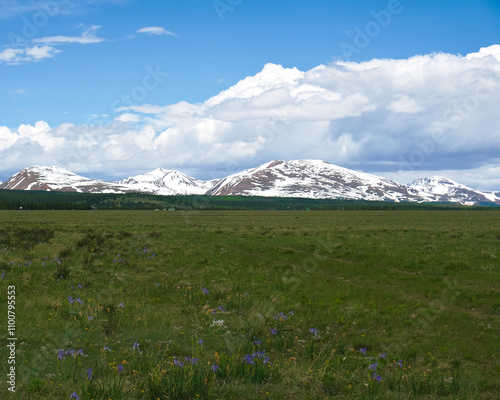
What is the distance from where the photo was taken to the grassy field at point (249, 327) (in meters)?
7.43

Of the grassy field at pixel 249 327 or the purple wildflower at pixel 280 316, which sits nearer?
the grassy field at pixel 249 327

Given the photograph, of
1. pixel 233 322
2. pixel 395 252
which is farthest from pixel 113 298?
pixel 395 252

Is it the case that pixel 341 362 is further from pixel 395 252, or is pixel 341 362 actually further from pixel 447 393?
pixel 395 252

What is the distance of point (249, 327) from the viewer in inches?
464

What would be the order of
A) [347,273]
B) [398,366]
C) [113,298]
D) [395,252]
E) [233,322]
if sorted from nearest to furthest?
[398,366], [233,322], [113,298], [347,273], [395,252]

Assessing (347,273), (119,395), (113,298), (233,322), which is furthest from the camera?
(347,273)

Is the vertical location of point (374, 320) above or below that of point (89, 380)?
below

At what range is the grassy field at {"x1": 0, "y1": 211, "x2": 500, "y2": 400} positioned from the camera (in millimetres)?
7434

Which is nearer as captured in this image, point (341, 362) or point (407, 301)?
point (341, 362)

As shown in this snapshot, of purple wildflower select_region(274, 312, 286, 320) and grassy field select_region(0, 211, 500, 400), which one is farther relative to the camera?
purple wildflower select_region(274, 312, 286, 320)

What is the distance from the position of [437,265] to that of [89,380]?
21431mm

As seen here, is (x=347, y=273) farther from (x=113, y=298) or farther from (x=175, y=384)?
(x=175, y=384)

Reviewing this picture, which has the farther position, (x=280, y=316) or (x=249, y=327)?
(x=280, y=316)

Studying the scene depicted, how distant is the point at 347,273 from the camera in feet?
73.3
